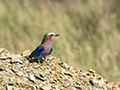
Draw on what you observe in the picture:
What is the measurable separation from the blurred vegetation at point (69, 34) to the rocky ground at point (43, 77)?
4.32 feet

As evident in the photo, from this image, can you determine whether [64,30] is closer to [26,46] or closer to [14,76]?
[26,46]

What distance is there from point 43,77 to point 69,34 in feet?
9.47

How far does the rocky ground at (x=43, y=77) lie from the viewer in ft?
11.1

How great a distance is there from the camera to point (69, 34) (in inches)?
251

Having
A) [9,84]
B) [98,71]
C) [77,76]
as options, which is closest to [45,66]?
[77,76]

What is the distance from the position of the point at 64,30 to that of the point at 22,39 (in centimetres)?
129

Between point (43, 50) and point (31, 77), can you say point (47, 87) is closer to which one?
point (31, 77)

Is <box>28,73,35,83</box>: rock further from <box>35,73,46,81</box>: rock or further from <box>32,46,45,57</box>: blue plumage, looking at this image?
<box>32,46,45,57</box>: blue plumage

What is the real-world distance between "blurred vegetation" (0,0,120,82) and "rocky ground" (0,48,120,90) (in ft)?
4.32

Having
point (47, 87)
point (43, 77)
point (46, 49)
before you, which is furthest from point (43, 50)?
point (47, 87)

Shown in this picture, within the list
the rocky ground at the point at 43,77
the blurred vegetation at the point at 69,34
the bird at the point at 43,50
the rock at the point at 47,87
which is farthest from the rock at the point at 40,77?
the blurred vegetation at the point at 69,34

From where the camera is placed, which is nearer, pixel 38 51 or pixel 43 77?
pixel 43 77

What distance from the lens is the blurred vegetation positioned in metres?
5.79

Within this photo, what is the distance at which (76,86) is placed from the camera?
147 inches
